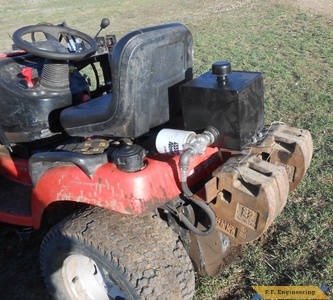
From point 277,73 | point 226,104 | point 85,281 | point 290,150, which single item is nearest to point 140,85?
point 226,104

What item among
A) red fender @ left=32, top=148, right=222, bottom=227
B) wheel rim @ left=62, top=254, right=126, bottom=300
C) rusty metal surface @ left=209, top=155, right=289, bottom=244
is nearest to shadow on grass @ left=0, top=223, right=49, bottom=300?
wheel rim @ left=62, top=254, right=126, bottom=300

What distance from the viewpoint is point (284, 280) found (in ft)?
8.79

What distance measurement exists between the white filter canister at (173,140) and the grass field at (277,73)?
3.91ft

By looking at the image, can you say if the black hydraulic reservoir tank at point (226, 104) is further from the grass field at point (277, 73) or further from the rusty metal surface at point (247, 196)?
the grass field at point (277, 73)

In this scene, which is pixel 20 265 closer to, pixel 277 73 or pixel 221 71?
pixel 221 71

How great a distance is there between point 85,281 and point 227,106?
147 centimetres

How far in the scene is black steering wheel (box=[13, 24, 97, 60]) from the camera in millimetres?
2398

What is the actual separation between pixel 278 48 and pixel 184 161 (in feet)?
22.7

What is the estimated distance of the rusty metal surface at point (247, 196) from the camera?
191 centimetres

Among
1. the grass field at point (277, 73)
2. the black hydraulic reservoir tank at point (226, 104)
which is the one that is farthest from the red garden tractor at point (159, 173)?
the grass field at point (277, 73)

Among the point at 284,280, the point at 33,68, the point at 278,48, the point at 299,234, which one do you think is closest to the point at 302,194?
the point at 299,234

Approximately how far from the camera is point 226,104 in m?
1.96

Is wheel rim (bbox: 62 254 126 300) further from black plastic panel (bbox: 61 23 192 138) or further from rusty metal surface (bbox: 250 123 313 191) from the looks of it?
rusty metal surface (bbox: 250 123 313 191)

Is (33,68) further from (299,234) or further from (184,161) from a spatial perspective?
(299,234)
